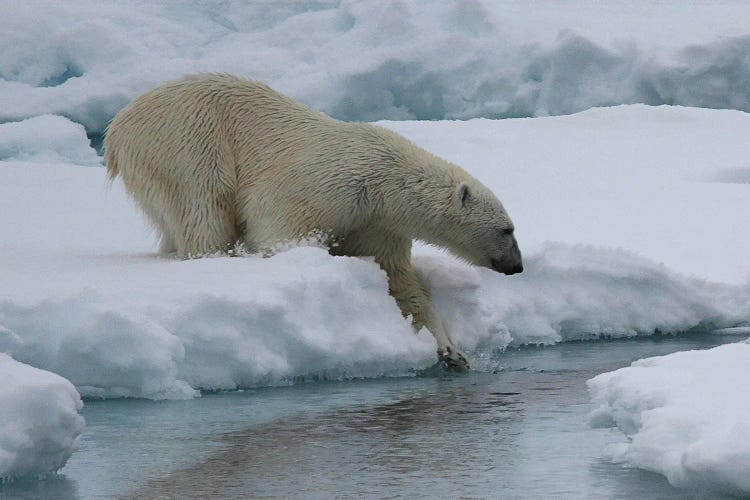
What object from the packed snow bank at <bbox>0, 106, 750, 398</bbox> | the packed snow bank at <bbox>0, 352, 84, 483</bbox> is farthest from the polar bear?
the packed snow bank at <bbox>0, 352, 84, 483</bbox>

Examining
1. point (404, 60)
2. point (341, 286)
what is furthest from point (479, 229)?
point (404, 60)

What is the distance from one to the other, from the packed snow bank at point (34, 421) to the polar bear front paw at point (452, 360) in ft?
9.92

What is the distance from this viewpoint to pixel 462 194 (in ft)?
24.7

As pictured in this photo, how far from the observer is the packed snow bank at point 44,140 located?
57.0 feet

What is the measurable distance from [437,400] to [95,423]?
1.59 meters

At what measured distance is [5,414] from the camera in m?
4.31

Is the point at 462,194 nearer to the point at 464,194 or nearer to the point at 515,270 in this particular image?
the point at 464,194

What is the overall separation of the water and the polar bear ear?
102cm

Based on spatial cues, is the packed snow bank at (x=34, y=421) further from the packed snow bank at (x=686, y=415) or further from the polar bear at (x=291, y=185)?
the polar bear at (x=291, y=185)

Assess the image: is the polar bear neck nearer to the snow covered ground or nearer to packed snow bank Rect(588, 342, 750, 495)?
the snow covered ground

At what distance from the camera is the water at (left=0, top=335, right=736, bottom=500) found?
457 cm

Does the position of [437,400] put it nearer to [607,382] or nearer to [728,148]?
[607,382]

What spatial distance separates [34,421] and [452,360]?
3314 mm

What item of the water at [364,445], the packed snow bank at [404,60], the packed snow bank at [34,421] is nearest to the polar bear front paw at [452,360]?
the water at [364,445]
